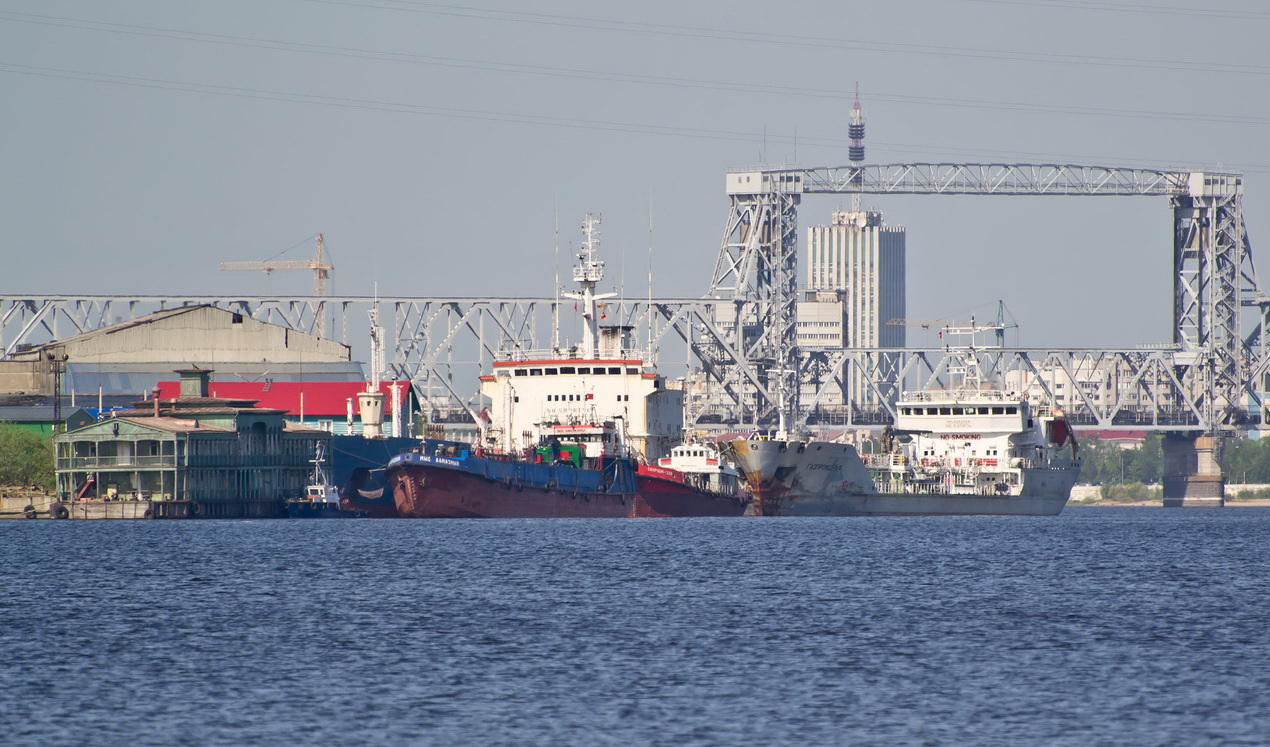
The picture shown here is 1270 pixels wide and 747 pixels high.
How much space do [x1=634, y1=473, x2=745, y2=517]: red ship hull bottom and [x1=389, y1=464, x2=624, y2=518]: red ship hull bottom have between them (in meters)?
6.06

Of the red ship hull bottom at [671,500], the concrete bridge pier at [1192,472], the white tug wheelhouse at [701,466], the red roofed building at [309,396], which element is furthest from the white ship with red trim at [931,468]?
the concrete bridge pier at [1192,472]

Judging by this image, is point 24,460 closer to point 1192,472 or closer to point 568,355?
point 568,355

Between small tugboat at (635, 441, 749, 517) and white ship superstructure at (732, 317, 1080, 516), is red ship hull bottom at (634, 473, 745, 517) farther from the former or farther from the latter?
white ship superstructure at (732, 317, 1080, 516)

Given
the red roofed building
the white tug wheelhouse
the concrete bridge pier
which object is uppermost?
the red roofed building

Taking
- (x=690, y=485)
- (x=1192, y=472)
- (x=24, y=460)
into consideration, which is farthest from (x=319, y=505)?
(x=1192, y=472)

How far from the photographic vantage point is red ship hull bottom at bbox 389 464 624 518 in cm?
9444

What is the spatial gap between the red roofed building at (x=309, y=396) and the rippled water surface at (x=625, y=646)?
6031 cm

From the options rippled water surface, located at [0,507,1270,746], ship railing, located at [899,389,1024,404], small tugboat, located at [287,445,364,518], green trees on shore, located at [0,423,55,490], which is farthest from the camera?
ship railing, located at [899,389,1024,404]

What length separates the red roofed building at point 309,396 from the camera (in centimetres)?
13150

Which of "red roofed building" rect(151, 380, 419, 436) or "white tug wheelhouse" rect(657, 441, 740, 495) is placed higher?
"red roofed building" rect(151, 380, 419, 436)

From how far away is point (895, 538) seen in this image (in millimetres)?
83125

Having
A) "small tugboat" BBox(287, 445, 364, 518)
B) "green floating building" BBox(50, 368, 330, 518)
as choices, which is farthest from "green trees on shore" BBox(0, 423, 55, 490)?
"small tugboat" BBox(287, 445, 364, 518)

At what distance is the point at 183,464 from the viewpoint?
98.4 metres

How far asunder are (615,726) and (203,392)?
3475 inches
